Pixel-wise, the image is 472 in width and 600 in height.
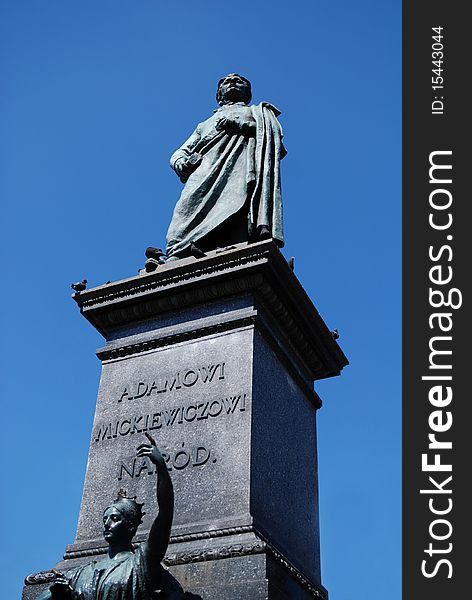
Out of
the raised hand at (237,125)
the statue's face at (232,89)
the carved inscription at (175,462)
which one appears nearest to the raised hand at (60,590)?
the carved inscription at (175,462)

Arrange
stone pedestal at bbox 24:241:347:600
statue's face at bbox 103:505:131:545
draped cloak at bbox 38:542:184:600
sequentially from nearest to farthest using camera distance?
draped cloak at bbox 38:542:184:600, statue's face at bbox 103:505:131:545, stone pedestal at bbox 24:241:347:600

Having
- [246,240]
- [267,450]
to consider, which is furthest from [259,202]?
[267,450]

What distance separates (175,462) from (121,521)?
1.09m

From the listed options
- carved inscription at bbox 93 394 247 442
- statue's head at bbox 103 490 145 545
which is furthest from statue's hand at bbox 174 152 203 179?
statue's head at bbox 103 490 145 545

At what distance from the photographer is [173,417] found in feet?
26.1

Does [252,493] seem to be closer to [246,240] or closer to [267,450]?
[267,450]

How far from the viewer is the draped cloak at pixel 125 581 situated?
6.34 metres

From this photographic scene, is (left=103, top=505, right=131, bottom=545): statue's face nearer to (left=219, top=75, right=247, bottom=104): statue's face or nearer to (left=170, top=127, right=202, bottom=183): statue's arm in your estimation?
(left=170, top=127, right=202, bottom=183): statue's arm

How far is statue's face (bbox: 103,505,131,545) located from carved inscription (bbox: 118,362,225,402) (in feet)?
5.69

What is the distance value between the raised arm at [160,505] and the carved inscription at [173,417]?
5.17ft

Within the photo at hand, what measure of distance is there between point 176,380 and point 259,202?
2.67 m

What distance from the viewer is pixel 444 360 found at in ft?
29.6

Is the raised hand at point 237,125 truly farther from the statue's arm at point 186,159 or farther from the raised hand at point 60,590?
the raised hand at point 60,590

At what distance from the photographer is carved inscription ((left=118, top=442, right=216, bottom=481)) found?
755 centimetres
